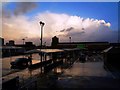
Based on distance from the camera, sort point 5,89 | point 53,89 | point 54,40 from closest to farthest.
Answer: point 5,89
point 53,89
point 54,40

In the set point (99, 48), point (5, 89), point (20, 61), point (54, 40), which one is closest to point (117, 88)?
point (5, 89)

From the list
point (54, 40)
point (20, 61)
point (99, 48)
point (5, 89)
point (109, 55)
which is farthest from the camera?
point (54, 40)

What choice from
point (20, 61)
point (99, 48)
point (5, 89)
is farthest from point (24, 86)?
point (99, 48)

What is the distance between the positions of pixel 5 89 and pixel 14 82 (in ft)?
6.33

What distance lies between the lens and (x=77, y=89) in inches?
711

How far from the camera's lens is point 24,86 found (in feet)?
61.2

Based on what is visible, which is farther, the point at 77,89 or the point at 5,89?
the point at 77,89

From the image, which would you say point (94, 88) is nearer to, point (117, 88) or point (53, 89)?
point (117, 88)

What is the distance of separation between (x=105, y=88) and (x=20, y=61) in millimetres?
23289

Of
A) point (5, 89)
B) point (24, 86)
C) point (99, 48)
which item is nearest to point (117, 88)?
point (24, 86)

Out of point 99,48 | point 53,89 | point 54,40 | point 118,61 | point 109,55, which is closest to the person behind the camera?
point 53,89

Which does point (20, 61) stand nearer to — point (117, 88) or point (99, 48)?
point (117, 88)

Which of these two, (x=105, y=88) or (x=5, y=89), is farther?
(x=105, y=88)

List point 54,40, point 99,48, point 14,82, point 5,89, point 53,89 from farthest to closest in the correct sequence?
point 54,40
point 99,48
point 53,89
point 14,82
point 5,89
